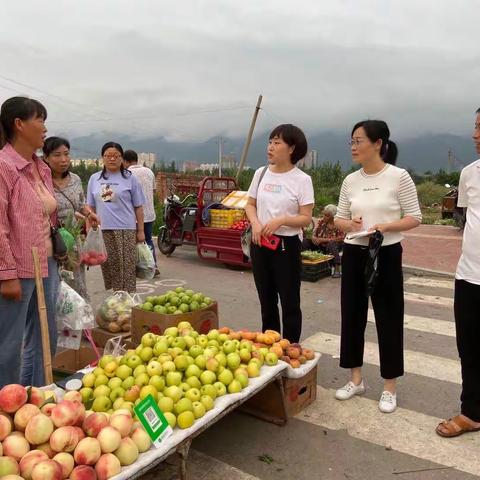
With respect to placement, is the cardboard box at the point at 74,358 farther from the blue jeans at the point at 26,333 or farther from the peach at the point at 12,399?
the peach at the point at 12,399

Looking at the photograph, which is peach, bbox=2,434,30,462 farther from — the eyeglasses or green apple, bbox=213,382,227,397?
the eyeglasses

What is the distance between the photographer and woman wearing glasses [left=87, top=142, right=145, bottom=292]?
558cm

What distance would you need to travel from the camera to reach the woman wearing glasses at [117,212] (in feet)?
18.3

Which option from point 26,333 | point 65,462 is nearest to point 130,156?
point 26,333

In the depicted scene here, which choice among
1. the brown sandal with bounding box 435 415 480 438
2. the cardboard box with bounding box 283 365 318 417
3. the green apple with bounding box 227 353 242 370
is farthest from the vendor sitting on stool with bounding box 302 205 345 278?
the green apple with bounding box 227 353 242 370

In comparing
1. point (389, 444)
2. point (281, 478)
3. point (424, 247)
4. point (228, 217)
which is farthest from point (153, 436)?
Result: point (424, 247)

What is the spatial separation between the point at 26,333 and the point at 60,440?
4.65 ft

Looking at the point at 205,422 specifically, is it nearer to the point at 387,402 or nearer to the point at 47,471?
the point at 47,471

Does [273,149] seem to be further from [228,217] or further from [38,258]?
[228,217]

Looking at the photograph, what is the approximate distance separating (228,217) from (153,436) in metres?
6.70

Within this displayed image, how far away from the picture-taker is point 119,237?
5664 millimetres

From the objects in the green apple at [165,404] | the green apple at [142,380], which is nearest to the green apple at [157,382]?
the green apple at [142,380]

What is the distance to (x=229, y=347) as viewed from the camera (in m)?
3.25

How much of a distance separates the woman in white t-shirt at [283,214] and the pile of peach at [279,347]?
0.37m
